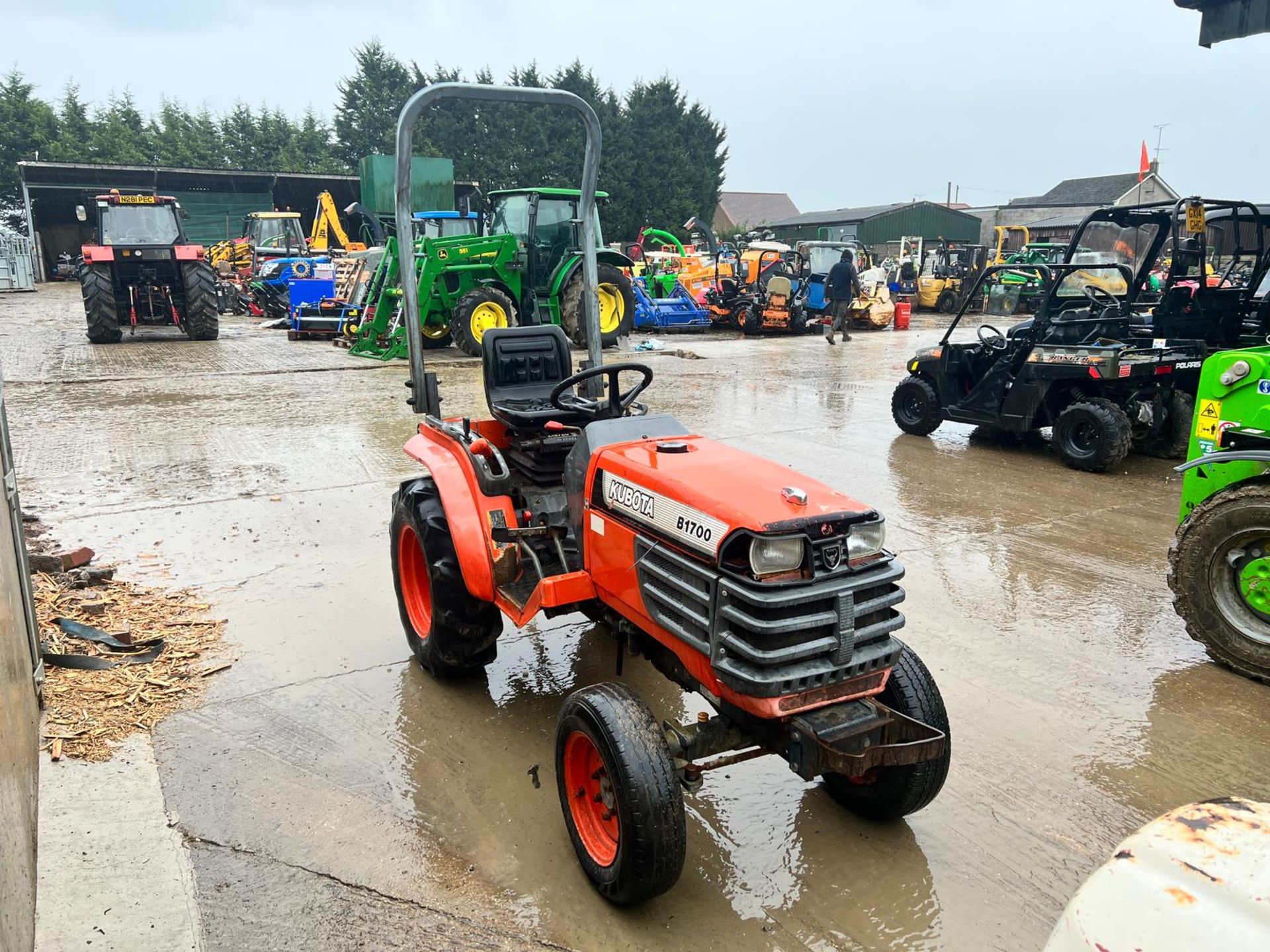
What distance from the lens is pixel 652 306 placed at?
56.1 feet

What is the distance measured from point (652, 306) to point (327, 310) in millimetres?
5862

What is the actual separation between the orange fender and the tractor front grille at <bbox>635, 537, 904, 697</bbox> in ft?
3.15

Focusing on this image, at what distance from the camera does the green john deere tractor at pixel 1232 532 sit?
11.9ft

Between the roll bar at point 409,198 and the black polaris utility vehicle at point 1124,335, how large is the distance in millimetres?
3972

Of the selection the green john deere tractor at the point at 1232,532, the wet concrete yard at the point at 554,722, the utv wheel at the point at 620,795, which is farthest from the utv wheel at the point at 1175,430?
the utv wheel at the point at 620,795

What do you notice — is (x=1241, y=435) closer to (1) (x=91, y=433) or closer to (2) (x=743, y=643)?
(2) (x=743, y=643)

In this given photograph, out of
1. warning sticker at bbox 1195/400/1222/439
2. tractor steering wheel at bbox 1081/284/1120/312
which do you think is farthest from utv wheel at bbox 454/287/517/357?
warning sticker at bbox 1195/400/1222/439

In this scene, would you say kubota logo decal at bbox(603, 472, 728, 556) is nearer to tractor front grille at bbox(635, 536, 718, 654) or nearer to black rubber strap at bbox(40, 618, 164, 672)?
tractor front grille at bbox(635, 536, 718, 654)

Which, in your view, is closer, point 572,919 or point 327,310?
point 572,919

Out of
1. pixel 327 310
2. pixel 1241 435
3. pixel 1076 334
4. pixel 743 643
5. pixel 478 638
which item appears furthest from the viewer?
pixel 327 310

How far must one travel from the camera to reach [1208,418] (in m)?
3.94

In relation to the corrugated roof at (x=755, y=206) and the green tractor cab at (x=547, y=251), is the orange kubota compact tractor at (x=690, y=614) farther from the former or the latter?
the corrugated roof at (x=755, y=206)

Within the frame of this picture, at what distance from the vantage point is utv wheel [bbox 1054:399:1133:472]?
6703 millimetres

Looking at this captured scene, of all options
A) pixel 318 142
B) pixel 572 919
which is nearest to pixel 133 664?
pixel 572 919
